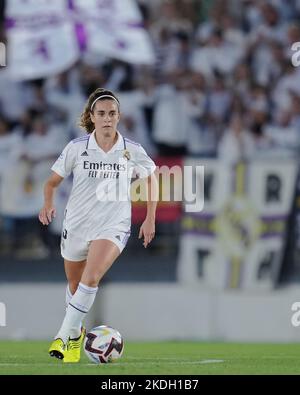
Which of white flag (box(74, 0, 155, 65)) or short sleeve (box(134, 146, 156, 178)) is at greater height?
white flag (box(74, 0, 155, 65))

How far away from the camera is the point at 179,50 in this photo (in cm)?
1481

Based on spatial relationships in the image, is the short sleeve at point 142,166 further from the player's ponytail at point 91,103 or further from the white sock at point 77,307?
the white sock at point 77,307

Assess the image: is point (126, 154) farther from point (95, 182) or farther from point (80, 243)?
point (80, 243)

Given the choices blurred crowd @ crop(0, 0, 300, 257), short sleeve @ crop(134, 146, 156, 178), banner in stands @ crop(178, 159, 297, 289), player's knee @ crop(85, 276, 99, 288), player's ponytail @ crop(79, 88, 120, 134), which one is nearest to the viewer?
player's knee @ crop(85, 276, 99, 288)

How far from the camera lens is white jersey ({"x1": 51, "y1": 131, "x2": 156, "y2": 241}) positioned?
8.69 metres

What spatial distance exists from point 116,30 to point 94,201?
18.8ft

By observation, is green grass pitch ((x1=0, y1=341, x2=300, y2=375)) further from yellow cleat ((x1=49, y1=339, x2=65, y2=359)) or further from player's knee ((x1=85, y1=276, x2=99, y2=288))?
player's knee ((x1=85, y1=276, x2=99, y2=288))

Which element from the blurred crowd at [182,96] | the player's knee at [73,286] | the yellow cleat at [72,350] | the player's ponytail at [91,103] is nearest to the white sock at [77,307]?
the yellow cleat at [72,350]

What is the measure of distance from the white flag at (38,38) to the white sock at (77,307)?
5630mm

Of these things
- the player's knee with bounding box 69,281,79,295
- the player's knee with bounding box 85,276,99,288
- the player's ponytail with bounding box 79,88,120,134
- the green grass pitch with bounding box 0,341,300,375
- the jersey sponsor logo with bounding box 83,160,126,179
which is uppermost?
the player's ponytail with bounding box 79,88,120,134

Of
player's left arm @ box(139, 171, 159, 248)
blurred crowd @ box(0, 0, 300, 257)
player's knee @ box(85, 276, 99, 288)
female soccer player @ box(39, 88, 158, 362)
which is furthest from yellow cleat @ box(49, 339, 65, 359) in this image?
blurred crowd @ box(0, 0, 300, 257)

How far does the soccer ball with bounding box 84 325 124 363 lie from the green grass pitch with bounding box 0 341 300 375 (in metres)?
0.08

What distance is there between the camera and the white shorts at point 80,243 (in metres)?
8.63

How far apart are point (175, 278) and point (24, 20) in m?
3.49
